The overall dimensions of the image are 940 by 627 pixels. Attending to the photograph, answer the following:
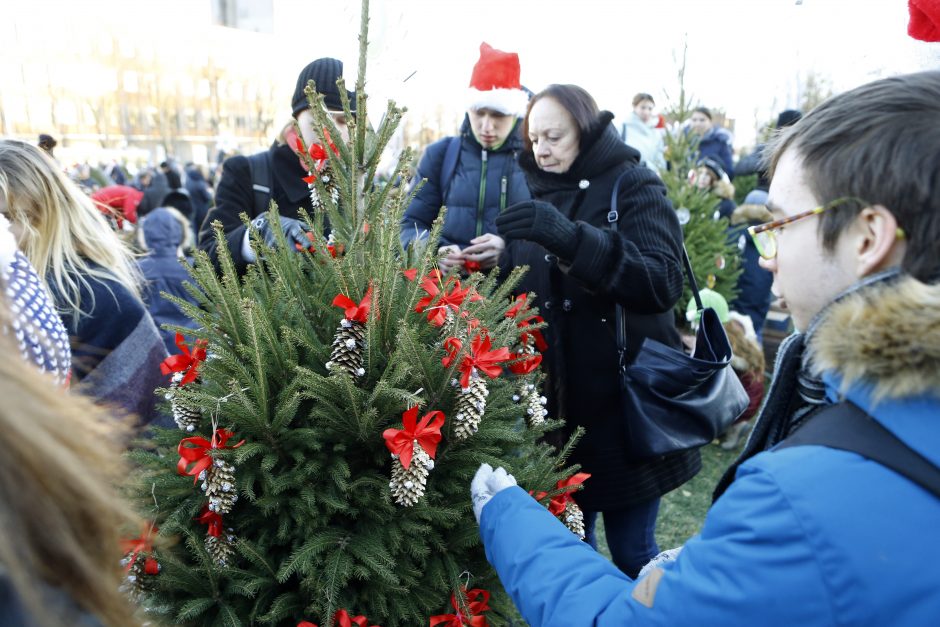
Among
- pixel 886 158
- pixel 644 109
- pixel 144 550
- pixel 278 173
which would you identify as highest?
pixel 644 109

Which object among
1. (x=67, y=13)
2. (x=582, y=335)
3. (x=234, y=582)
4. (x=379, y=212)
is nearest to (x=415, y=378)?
(x=379, y=212)

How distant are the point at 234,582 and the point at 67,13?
53.3 m

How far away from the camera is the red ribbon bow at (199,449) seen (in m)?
1.35

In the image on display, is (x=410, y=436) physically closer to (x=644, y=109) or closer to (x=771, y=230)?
(x=771, y=230)

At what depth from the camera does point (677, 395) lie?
94.2 inches

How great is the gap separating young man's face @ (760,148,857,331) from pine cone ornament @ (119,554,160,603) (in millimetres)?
1469

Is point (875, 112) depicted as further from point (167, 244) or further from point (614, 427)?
point (167, 244)

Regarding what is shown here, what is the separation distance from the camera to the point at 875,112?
104 centimetres

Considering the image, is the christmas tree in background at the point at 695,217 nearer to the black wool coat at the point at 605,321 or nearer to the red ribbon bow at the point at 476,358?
the black wool coat at the point at 605,321

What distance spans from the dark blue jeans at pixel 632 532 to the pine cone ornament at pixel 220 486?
A: 1708 millimetres

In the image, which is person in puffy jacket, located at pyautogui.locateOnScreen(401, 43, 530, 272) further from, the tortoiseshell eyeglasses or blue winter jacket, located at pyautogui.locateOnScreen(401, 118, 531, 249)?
the tortoiseshell eyeglasses

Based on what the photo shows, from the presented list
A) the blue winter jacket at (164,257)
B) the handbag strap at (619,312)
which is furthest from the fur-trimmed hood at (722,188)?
the blue winter jacket at (164,257)

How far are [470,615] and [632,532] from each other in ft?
4.63

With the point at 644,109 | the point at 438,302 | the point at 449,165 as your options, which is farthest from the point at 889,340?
the point at 644,109
